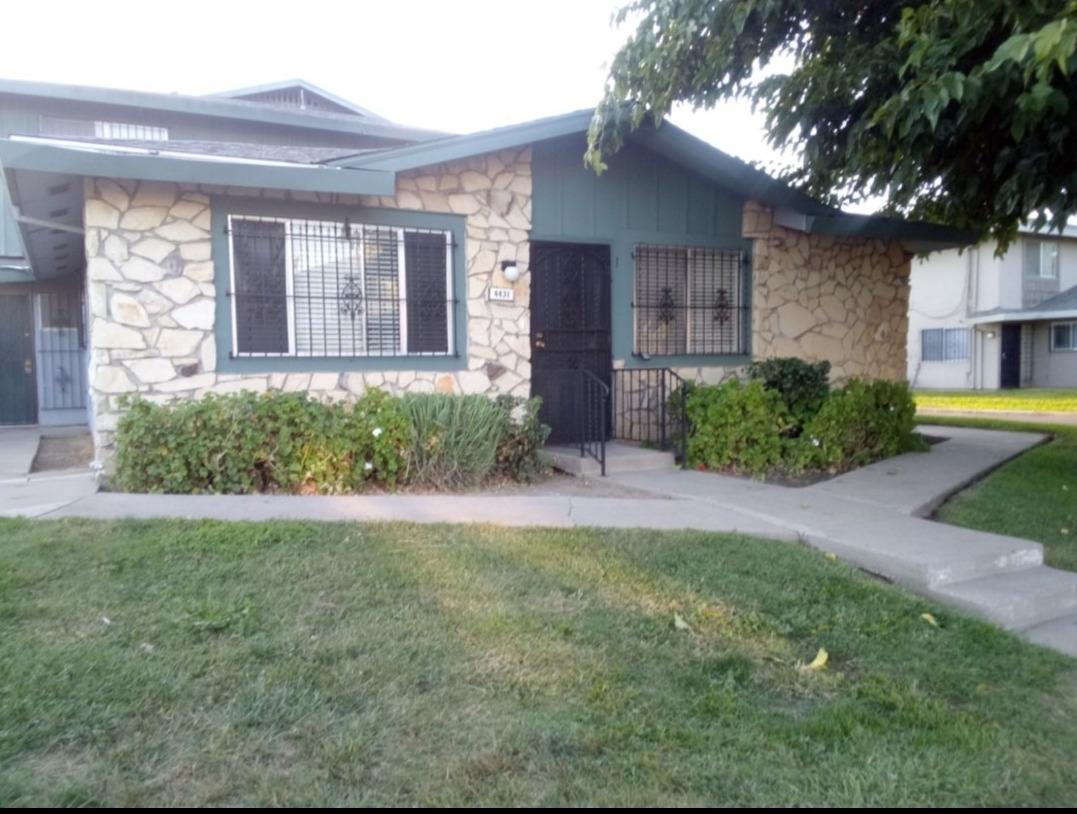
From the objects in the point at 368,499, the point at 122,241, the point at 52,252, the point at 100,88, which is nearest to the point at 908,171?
the point at 368,499

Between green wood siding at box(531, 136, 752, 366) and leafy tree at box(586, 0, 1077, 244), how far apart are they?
2.10ft

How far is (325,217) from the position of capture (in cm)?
764

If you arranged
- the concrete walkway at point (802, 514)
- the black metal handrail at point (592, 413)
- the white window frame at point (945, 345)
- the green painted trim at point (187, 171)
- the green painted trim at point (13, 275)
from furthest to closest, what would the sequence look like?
the white window frame at point (945, 345) → the green painted trim at point (13, 275) → the black metal handrail at point (592, 413) → the green painted trim at point (187, 171) → the concrete walkway at point (802, 514)

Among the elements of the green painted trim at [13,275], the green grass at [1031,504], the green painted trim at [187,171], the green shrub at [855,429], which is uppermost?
the green painted trim at [187,171]

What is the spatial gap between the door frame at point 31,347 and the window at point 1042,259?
24889 mm

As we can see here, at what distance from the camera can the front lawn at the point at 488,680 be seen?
2.74 meters

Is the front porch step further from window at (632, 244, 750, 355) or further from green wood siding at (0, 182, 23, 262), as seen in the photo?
green wood siding at (0, 182, 23, 262)

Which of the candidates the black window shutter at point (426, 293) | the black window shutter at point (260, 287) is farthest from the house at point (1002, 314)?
the black window shutter at point (260, 287)

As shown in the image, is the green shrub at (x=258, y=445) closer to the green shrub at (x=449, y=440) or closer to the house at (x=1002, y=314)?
the green shrub at (x=449, y=440)

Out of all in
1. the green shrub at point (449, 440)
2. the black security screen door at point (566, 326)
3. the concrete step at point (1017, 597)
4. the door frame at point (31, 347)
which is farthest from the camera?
the door frame at point (31, 347)

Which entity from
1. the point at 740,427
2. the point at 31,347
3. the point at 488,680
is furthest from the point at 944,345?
the point at 488,680

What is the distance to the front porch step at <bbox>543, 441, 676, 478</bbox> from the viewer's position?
7875 millimetres

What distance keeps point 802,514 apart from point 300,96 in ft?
47.9

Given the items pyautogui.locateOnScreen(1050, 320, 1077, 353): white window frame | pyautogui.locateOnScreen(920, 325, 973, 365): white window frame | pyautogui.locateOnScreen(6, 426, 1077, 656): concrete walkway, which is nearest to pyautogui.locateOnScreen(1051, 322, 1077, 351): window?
pyautogui.locateOnScreen(1050, 320, 1077, 353): white window frame
